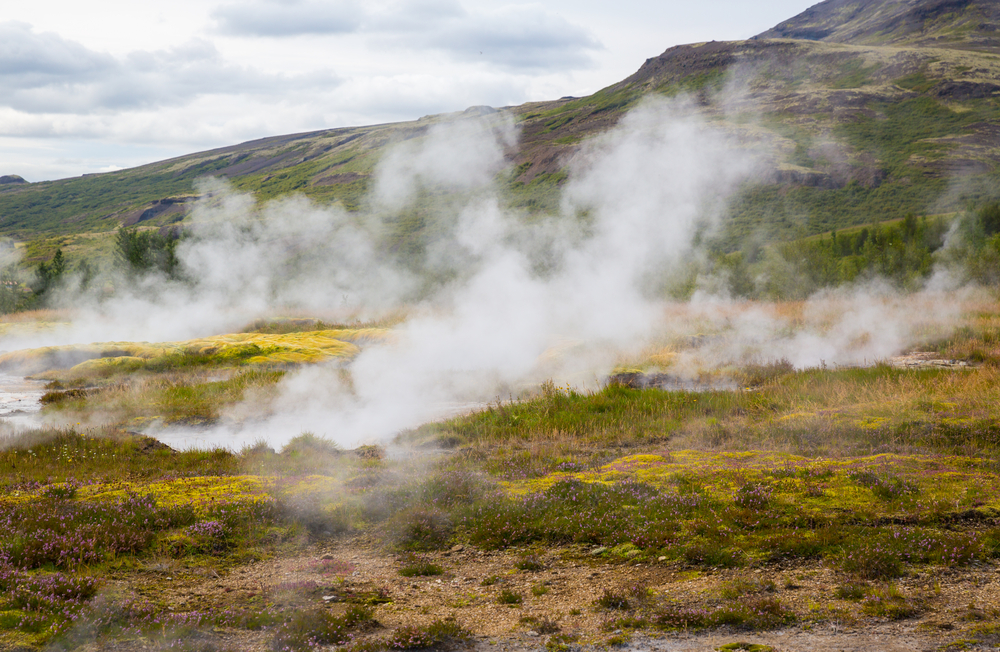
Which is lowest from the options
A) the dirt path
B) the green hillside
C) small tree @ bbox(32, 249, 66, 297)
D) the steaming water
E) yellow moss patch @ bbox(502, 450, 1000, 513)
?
yellow moss patch @ bbox(502, 450, 1000, 513)

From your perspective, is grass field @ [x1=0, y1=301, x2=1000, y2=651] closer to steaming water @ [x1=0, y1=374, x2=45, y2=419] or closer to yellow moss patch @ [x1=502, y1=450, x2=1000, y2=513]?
yellow moss patch @ [x1=502, y1=450, x2=1000, y2=513]

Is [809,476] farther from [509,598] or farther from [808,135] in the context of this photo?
[808,135]

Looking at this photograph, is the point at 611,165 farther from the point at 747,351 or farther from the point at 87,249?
the point at 87,249

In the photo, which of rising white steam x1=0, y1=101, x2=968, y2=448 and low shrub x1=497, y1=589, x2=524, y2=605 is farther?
rising white steam x1=0, y1=101, x2=968, y2=448

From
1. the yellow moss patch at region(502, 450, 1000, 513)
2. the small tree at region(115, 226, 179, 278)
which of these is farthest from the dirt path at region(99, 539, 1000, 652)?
the small tree at region(115, 226, 179, 278)

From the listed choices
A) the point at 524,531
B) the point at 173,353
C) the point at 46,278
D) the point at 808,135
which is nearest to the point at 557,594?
the point at 524,531

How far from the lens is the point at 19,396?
19.3 meters

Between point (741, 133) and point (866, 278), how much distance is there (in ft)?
196

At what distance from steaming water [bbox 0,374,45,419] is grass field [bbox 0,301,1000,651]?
170 inches

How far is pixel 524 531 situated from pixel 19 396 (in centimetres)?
1866

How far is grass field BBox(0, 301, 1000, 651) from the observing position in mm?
6012

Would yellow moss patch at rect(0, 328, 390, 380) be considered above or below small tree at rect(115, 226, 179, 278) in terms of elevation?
below

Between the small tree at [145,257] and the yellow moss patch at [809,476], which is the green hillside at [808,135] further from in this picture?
the yellow moss patch at [809,476]

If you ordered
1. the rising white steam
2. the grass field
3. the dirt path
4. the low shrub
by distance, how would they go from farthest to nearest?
the rising white steam → the low shrub → the grass field → the dirt path
